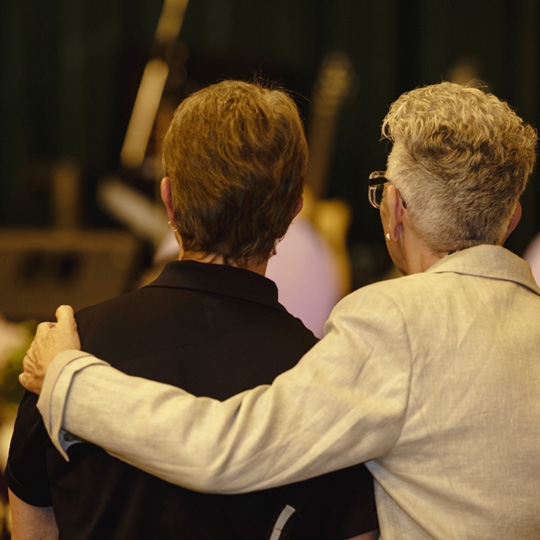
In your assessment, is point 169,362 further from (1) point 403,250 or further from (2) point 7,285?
(2) point 7,285

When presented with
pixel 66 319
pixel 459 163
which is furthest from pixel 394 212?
pixel 66 319

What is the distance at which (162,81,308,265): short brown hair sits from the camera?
994mm

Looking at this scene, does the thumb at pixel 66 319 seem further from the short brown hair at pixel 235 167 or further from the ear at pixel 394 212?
the ear at pixel 394 212

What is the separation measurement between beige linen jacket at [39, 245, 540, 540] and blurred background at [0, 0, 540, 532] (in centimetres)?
215

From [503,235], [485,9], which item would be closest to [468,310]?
[503,235]

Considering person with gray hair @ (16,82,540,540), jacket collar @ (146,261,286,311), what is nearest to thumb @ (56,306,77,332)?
person with gray hair @ (16,82,540,540)

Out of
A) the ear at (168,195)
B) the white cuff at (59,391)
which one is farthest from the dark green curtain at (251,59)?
the white cuff at (59,391)

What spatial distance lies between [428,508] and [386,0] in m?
4.35

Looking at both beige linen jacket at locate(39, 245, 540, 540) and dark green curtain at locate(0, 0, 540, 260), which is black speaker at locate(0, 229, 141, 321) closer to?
dark green curtain at locate(0, 0, 540, 260)

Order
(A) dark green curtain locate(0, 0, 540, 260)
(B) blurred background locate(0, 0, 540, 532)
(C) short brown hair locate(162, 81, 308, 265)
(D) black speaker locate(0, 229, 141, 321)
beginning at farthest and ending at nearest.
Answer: (A) dark green curtain locate(0, 0, 540, 260), (B) blurred background locate(0, 0, 540, 532), (D) black speaker locate(0, 229, 141, 321), (C) short brown hair locate(162, 81, 308, 265)

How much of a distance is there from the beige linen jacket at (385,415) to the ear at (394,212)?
0.48ft

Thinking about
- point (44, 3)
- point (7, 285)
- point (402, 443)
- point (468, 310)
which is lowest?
point (7, 285)

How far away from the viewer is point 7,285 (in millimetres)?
3029

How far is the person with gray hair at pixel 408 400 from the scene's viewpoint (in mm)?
875
